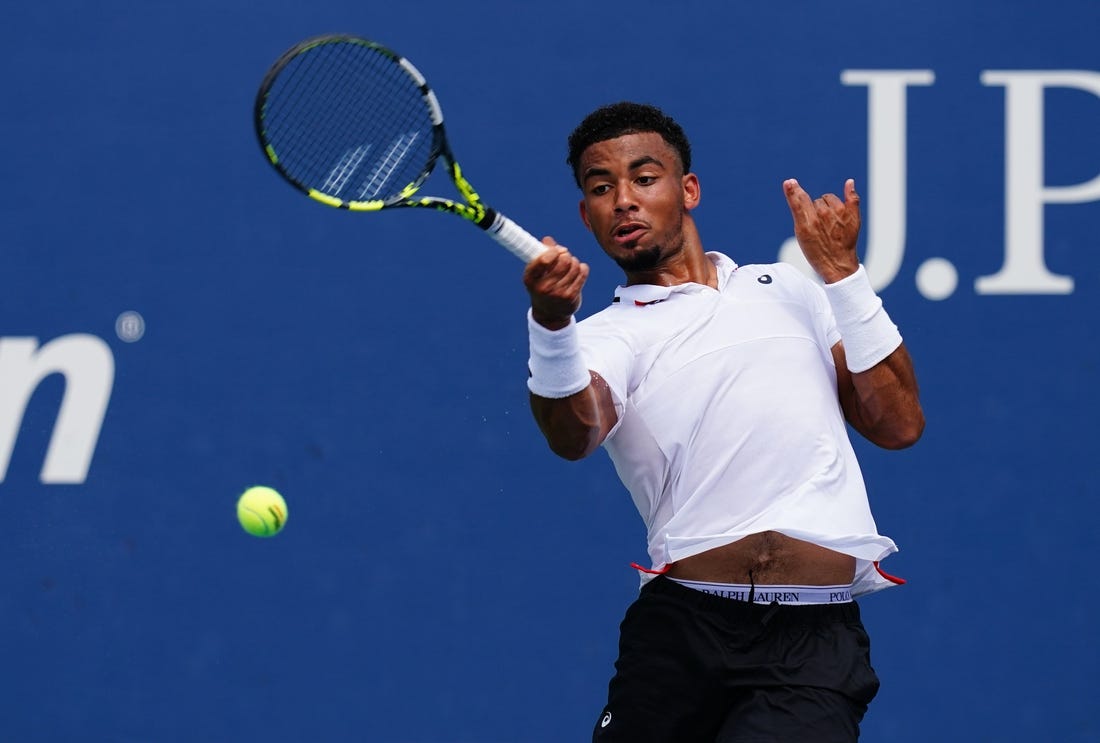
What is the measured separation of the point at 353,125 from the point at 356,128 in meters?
0.02

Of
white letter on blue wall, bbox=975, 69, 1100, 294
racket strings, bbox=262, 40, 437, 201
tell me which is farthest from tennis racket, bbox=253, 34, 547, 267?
white letter on blue wall, bbox=975, 69, 1100, 294


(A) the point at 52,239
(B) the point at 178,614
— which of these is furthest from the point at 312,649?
(A) the point at 52,239

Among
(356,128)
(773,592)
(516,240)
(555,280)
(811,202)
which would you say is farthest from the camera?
(356,128)

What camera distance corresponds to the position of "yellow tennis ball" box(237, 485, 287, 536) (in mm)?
4168

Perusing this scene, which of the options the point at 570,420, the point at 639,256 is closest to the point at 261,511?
the point at 639,256

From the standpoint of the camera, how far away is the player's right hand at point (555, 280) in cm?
258

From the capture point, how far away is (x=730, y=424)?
2893 mm

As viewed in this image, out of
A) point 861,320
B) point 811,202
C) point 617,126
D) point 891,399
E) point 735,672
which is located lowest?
point 735,672

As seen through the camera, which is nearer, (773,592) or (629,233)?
(773,592)

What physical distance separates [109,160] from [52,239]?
0.26m

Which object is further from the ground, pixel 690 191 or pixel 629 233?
pixel 690 191

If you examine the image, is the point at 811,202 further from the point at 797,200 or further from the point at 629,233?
the point at 629,233

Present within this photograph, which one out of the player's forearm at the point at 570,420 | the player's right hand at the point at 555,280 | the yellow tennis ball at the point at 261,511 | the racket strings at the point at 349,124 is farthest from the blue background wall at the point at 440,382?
the player's right hand at the point at 555,280

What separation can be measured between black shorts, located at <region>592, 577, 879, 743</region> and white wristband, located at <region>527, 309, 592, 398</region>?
18.1 inches
